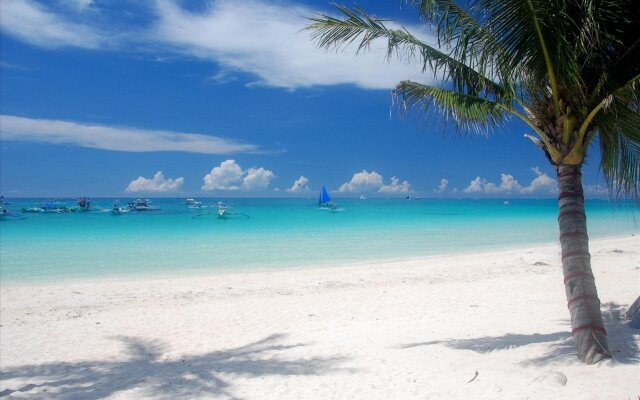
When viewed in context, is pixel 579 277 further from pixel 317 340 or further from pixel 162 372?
pixel 162 372

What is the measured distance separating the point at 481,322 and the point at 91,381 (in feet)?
19.4

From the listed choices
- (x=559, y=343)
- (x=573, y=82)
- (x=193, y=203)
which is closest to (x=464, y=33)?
(x=573, y=82)

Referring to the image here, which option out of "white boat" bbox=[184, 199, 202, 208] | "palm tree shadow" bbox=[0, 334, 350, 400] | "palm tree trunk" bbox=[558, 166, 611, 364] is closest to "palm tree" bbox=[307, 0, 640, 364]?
"palm tree trunk" bbox=[558, 166, 611, 364]

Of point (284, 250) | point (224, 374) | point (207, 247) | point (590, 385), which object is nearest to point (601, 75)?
point (590, 385)

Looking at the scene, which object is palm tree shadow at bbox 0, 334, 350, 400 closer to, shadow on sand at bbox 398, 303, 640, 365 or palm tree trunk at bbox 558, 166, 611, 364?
shadow on sand at bbox 398, 303, 640, 365

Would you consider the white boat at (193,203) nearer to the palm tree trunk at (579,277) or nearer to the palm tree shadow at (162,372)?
the palm tree shadow at (162,372)

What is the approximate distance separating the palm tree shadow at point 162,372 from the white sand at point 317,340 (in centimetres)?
3

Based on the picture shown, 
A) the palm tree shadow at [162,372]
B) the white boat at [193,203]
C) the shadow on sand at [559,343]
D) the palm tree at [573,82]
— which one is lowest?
the palm tree shadow at [162,372]

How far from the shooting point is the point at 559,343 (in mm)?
5934

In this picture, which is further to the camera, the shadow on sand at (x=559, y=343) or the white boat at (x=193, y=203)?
the white boat at (x=193, y=203)

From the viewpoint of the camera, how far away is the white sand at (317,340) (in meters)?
5.09

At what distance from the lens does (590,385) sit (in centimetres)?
451

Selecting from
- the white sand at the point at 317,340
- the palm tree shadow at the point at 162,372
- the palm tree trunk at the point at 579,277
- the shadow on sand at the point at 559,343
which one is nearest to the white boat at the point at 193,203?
the white sand at the point at 317,340

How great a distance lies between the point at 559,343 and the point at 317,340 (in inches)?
133
